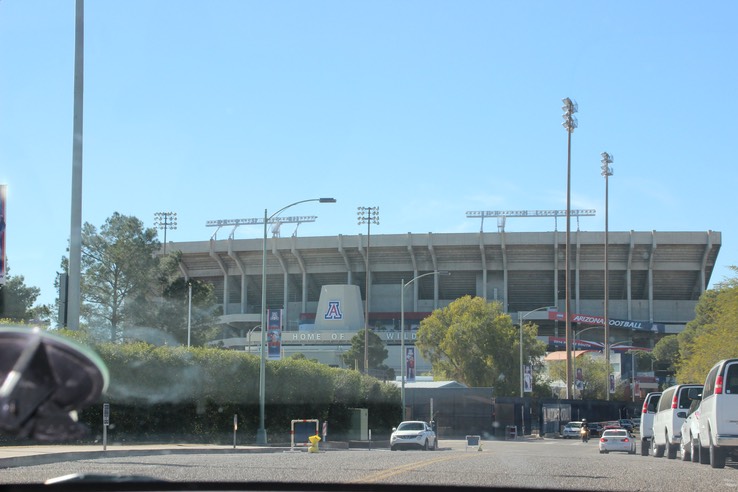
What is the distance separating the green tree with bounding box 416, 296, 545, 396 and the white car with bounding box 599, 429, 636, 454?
112ft

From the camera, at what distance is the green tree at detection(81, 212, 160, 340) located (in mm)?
57188

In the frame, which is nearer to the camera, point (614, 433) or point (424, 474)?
point (424, 474)

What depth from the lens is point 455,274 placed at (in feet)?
386

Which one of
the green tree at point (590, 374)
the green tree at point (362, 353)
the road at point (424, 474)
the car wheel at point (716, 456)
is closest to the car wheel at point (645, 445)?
the road at point (424, 474)

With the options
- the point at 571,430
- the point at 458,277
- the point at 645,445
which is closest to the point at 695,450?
the point at 645,445

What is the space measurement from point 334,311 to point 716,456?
293 feet

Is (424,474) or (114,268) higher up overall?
(114,268)

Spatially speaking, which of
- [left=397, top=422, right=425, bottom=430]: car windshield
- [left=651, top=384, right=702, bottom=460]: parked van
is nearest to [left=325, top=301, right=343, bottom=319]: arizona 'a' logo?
[left=397, top=422, right=425, bottom=430]: car windshield

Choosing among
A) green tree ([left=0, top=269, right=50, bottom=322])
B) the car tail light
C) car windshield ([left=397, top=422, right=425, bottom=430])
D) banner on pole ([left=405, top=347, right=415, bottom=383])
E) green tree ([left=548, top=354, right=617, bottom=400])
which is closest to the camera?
the car tail light

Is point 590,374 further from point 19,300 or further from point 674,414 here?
point 674,414

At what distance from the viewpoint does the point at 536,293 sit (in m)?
120

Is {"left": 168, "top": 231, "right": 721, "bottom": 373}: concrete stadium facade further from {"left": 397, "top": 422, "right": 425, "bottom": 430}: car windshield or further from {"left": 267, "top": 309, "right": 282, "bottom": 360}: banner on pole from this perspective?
{"left": 397, "top": 422, "right": 425, "bottom": 430}: car windshield

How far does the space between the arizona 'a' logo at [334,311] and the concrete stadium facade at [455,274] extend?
2.32 metres

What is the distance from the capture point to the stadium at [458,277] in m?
111
